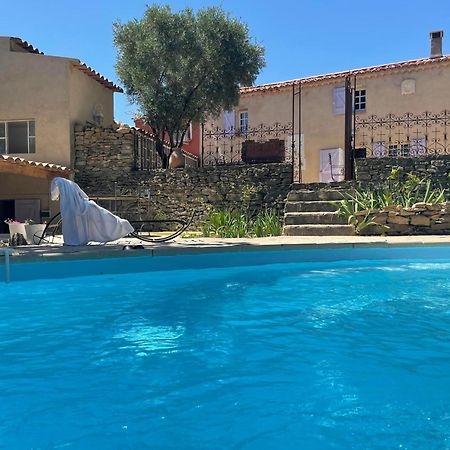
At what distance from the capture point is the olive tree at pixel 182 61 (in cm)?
1490

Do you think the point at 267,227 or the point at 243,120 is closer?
the point at 267,227

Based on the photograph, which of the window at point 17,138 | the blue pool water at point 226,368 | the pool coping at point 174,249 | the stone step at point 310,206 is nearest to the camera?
the blue pool water at point 226,368

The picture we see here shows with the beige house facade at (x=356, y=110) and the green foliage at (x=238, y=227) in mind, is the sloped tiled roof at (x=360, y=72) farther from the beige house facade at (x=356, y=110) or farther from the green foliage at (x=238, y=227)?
the green foliage at (x=238, y=227)

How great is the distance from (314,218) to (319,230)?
0.48 metres

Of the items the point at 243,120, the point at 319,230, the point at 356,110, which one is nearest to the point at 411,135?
the point at 356,110

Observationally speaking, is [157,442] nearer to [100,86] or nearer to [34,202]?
[34,202]

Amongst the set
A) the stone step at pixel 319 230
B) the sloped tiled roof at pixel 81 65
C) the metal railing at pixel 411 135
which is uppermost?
the sloped tiled roof at pixel 81 65

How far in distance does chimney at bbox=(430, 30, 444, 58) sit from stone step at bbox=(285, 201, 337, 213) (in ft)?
39.5

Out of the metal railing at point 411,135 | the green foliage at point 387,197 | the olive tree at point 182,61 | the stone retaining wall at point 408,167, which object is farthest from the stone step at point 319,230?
the metal railing at point 411,135

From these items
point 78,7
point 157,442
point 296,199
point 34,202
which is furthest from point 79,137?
point 157,442

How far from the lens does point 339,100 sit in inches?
810

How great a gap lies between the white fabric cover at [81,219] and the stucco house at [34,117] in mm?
6205

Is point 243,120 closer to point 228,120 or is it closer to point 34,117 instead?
point 228,120

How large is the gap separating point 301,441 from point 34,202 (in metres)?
14.5
